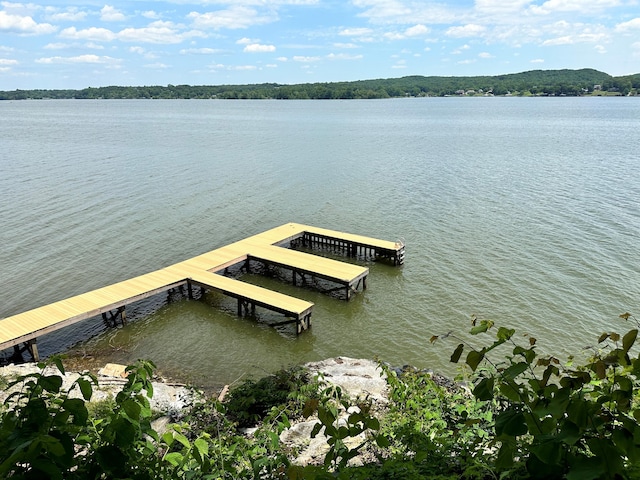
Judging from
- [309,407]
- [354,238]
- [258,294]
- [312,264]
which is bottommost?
[258,294]

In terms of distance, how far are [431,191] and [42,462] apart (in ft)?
109

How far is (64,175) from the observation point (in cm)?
3656

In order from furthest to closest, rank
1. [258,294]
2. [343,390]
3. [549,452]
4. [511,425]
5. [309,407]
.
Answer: [258,294], [343,390], [309,407], [511,425], [549,452]

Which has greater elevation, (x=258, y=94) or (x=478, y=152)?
(x=258, y=94)

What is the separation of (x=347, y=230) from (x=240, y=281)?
8623mm

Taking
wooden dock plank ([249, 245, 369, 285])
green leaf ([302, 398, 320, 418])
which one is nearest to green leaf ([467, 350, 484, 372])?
green leaf ([302, 398, 320, 418])

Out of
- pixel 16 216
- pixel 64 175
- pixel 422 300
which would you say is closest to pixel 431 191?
pixel 422 300

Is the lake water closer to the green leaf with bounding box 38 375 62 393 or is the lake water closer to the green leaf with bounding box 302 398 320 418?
the green leaf with bounding box 302 398 320 418

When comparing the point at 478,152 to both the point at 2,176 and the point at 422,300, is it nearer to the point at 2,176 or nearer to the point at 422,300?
Result: the point at 422,300

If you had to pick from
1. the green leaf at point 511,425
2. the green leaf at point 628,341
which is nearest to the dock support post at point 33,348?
the green leaf at point 511,425

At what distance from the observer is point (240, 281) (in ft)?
62.0

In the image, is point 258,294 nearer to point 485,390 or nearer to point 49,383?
point 49,383

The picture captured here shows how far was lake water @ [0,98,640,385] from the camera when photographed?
15.3 meters

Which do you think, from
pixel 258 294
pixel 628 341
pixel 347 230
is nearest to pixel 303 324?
pixel 258 294
